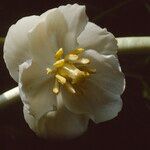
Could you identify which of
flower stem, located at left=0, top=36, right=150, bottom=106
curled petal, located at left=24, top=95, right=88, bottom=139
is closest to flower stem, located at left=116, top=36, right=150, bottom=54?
flower stem, located at left=0, top=36, right=150, bottom=106

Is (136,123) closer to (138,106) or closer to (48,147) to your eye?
(138,106)

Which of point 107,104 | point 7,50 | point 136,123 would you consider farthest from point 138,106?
point 7,50

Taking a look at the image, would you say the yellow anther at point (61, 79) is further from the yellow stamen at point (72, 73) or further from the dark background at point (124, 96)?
the dark background at point (124, 96)

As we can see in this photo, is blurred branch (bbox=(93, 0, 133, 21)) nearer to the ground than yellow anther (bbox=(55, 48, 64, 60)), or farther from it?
nearer to the ground

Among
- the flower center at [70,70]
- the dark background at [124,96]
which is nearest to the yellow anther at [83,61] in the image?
the flower center at [70,70]

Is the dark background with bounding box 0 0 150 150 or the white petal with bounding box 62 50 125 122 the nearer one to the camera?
the white petal with bounding box 62 50 125 122

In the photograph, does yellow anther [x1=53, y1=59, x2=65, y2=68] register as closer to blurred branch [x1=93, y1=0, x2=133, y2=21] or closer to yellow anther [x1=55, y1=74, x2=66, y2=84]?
yellow anther [x1=55, y1=74, x2=66, y2=84]
